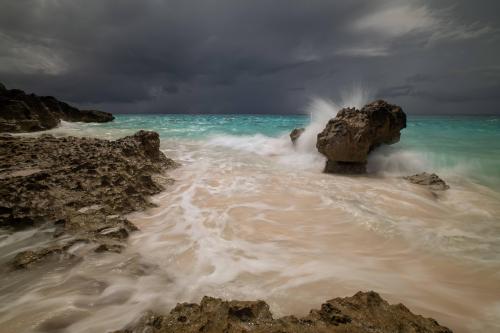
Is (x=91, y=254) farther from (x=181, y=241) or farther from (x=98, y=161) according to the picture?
(x=98, y=161)

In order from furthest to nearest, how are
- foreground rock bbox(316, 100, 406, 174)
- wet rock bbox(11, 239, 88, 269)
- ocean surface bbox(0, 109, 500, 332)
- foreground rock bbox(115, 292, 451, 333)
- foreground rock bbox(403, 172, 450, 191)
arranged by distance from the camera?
foreground rock bbox(316, 100, 406, 174) → foreground rock bbox(403, 172, 450, 191) → wet rock bbox(11, 239, 88, 269) → ocean surface bbox(0, 109, 500, 332) → foreground rock bbox(115, 292, 451, 333)

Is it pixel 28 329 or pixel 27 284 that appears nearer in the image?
pixel 28 329

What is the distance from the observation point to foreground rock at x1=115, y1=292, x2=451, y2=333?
133 centimetres

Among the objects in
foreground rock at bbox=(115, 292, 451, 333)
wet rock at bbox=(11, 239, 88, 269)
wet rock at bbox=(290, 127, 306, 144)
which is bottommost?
wet rock at bbox=(11, 239, 88, 269)

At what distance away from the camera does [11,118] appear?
1285 cm

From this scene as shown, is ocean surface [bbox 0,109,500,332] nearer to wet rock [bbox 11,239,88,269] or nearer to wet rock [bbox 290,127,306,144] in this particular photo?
wet rock [bbox 11,239,88,269]

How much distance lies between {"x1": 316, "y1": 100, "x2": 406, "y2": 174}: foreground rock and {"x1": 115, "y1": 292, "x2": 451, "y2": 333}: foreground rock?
569 cm

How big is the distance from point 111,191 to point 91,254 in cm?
143

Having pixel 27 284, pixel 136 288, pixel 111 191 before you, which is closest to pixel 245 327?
pixel 136 288

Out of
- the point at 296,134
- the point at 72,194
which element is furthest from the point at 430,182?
the point at 72,194

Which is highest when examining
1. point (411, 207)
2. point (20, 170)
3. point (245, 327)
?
point (20, 170)

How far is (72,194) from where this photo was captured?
326 cm

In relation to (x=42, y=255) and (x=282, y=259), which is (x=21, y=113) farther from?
(x=282, y=259)

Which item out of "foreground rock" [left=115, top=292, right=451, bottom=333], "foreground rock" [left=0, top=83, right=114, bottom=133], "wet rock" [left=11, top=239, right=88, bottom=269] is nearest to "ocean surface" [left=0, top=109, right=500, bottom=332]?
"wet rock" [left=11, top=239, right=88, bottom=269]
